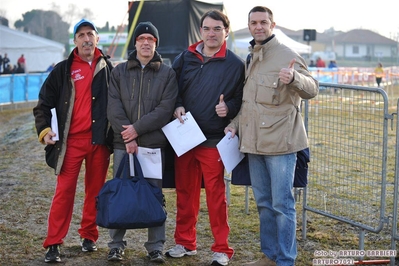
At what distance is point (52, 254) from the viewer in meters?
5.29

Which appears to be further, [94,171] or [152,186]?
[94,171]

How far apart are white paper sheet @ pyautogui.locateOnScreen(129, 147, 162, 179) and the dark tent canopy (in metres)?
14.2

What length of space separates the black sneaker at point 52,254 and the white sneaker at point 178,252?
0.94 m

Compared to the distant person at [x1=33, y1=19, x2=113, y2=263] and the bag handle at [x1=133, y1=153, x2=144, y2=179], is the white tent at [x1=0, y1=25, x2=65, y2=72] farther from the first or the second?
the bag handle at [x1=133, y1=153, x2=144, y2=179]

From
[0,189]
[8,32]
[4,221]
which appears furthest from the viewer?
[8,32]

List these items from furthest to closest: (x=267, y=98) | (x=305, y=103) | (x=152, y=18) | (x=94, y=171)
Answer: (x=152, y=18), (x=305, y=103), (x=94, y=171), (x=267, y=98)

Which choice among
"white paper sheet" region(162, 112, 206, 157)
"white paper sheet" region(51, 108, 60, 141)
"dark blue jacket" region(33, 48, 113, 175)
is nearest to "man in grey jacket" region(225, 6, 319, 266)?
"white paper sheet" region(162, 112, 206, 157)

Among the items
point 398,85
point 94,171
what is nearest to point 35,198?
point 94,171

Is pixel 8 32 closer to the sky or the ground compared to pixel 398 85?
closer to the sky

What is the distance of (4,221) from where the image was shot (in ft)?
21.8

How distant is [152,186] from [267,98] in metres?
1.19

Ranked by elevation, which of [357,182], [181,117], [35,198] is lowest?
[35,198]

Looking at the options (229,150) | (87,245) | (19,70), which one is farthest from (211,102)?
(19,70)

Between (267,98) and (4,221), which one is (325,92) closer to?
(267,98)
